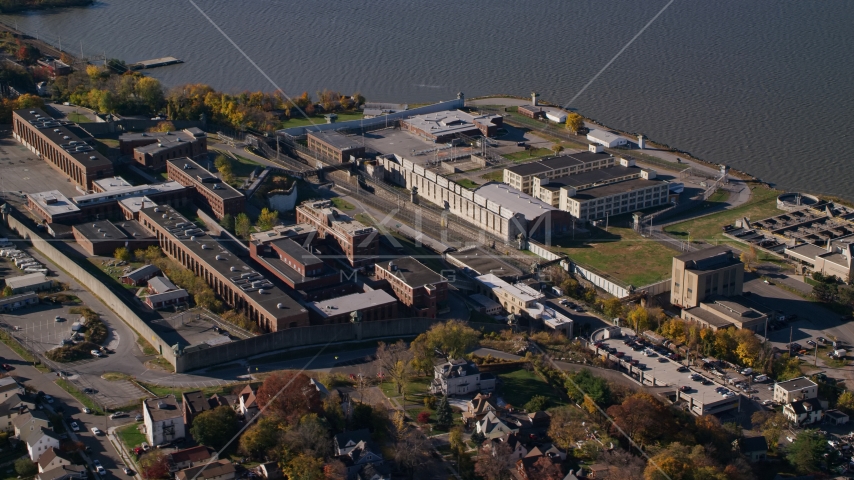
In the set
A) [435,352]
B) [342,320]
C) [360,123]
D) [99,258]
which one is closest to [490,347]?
[435,352]

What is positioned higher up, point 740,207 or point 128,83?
point 128,83

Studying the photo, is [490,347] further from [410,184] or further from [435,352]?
[410,184]

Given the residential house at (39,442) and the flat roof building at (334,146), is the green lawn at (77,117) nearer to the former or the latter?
the flat roof building at (334,146)

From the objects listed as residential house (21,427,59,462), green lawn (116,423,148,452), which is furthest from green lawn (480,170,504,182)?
residential house (21,427,59,462)

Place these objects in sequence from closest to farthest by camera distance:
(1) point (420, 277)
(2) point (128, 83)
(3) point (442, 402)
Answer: (3) point (442, 402) < (1) point (420, 277) < (2) point (128, 83)

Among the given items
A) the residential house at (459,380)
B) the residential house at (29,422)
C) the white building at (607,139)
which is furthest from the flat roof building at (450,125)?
the residential house at (29,422)

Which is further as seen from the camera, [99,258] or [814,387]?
[99,258]

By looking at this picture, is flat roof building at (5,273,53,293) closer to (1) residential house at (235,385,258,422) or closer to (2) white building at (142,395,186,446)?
(2) white building at (142,395,186,446)
